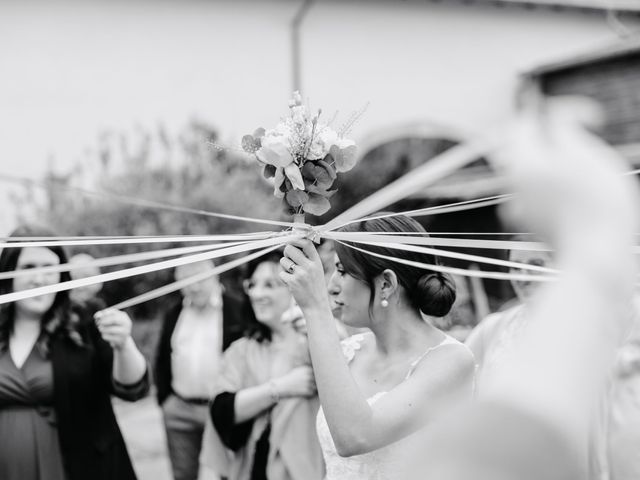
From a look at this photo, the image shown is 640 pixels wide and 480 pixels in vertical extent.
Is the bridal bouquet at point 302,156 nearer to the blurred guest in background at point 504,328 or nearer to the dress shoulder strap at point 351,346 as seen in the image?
the dress shoulder strap at point 351,346

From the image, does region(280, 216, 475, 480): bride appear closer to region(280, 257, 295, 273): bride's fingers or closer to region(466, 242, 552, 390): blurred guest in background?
region(280, 257, 295, 273): bride's fingers

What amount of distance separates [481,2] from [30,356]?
15.2 m

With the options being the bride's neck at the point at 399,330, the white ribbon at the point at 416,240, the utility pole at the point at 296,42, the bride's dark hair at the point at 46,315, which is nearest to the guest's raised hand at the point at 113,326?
the bride's dark hair at the point at 46,315

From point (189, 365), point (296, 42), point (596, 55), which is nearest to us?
point (189, 365)

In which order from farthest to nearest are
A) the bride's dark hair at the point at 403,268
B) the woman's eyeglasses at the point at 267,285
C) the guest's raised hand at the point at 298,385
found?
the woman's eyeglasses at the point at 267,285 → the guest's raised hand at the point at 298,385 → the bride's dark hair at the point at 403,268

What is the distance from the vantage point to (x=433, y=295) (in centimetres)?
303

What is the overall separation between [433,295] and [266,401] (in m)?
1.44

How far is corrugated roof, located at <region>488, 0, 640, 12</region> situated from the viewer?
57.7ft

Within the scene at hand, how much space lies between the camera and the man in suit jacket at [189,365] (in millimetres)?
5516

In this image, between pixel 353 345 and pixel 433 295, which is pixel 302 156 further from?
pixel 353 345

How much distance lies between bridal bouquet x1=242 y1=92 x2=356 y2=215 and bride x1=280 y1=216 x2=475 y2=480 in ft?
0.80

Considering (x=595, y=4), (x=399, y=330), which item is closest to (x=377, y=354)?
A: (x=399, y=330)

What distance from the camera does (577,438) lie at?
997 mm

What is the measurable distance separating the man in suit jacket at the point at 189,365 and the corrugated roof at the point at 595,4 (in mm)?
13317
